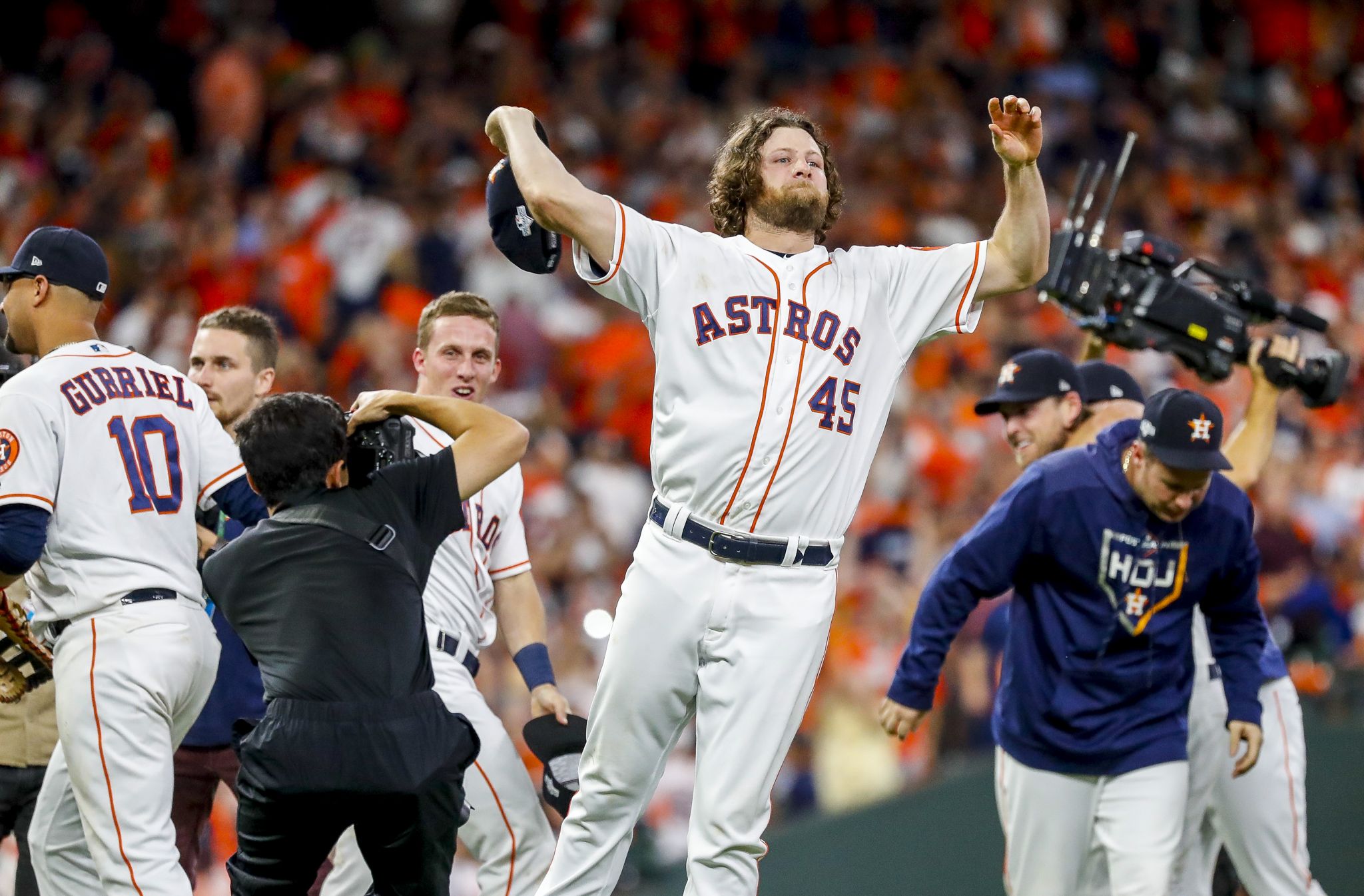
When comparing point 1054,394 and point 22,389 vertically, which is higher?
point 1054,394

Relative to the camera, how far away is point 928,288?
3.90 metres

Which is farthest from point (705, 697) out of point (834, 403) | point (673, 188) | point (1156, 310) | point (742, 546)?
point (673, 188)

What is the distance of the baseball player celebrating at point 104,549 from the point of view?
4078 millimetres

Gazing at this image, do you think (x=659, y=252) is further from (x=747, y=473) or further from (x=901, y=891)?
(x=901, y=891)

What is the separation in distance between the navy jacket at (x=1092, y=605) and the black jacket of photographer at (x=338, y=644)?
1.67 meters

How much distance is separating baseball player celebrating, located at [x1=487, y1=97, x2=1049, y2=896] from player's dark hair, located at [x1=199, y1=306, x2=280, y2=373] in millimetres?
1728

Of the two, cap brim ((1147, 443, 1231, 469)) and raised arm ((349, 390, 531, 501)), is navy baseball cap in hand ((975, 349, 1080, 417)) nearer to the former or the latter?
cap brim ((1147, 443, 1231, 469))

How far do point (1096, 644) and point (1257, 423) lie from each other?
4.41 feet

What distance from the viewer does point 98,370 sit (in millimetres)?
4324

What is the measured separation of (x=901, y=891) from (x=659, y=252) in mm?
3703

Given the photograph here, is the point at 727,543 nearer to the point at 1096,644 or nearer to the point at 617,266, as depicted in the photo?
the point at 617,266

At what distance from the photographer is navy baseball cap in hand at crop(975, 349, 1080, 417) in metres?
5.37

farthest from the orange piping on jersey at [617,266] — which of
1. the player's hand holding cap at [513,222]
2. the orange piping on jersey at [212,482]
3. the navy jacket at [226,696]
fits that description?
the navy jacket at [226,696]

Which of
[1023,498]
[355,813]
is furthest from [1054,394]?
[355,813]
